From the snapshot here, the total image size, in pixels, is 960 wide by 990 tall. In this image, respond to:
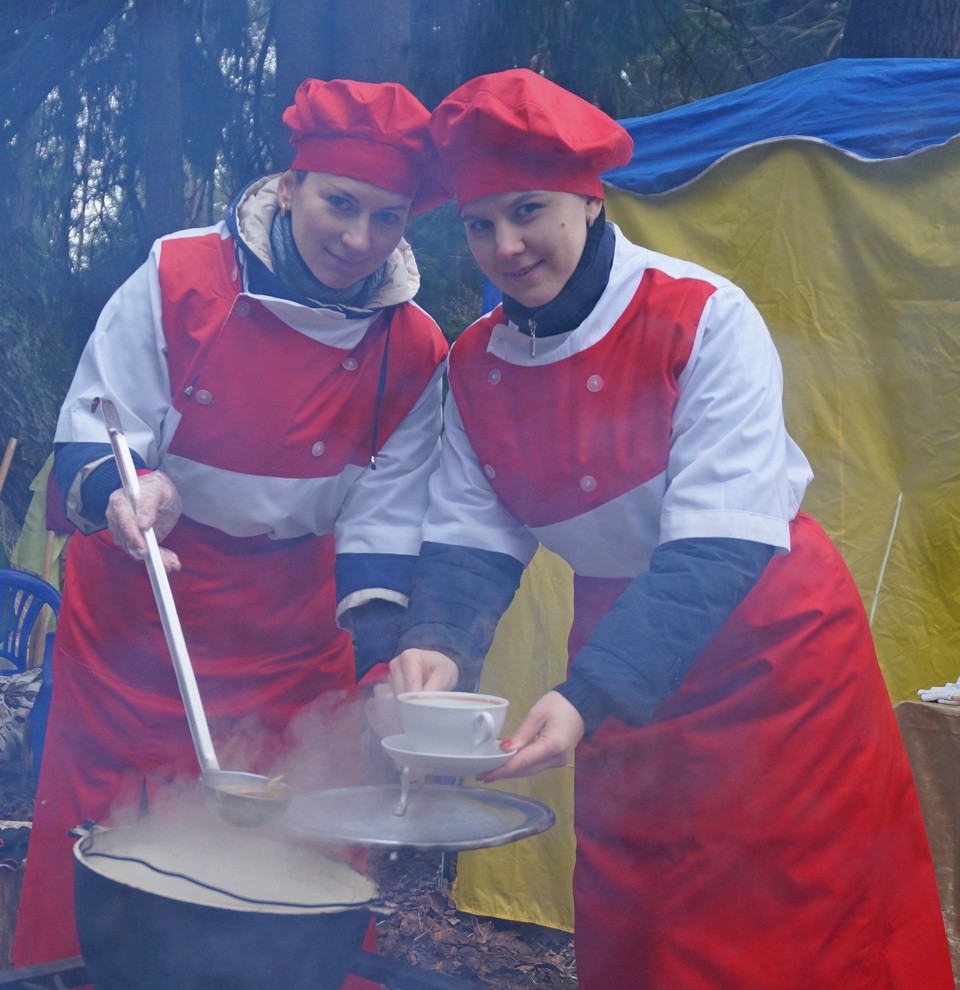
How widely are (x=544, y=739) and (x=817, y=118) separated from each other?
2266 mm

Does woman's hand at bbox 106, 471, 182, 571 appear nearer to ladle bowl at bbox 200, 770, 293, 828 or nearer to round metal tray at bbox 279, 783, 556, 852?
ladle bowl at bbox 200, 770, 293, 828

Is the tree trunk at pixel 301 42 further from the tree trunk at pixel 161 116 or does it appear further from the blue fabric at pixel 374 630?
the blue fabric at pixel 374 630

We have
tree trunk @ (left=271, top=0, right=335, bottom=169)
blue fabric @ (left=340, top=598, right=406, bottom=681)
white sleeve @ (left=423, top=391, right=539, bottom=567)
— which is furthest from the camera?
tree trunk @ (left=271, top=0, right=335, bottom=169)

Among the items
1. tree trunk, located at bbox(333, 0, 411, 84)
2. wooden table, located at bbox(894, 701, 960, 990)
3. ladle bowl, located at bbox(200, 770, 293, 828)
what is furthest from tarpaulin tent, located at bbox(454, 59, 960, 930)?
ladle bowl, located at bbox(200, 770, 293, 828)

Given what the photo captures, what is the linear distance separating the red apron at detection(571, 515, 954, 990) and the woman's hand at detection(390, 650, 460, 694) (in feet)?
1.05

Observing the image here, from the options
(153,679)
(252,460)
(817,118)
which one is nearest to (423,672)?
(252,460)

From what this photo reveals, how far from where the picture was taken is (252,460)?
213 centimetres

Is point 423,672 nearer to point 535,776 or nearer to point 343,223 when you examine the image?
point 343,223

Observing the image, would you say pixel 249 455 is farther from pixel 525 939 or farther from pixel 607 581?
pixel 525 939

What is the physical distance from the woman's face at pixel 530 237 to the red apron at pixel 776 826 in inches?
23.1

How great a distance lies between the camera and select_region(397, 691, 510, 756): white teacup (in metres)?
1.40

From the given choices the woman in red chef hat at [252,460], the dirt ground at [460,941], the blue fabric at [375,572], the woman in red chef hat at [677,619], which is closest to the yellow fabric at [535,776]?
the dirt ground at [460,941]

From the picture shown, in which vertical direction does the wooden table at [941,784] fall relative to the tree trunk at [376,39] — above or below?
below

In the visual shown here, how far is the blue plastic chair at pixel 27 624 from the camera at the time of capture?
4562 millimetres
